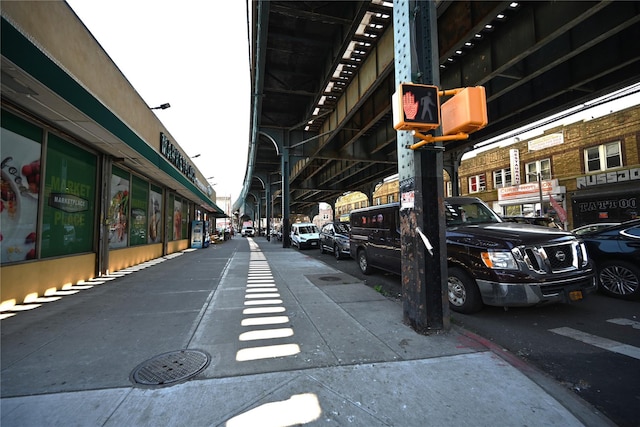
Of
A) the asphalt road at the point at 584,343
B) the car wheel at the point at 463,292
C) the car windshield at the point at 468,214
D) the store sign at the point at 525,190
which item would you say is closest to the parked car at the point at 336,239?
the car windshield at the point at 468,214

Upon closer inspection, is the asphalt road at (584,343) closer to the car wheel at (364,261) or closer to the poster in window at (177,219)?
the car wheel at (364,261)

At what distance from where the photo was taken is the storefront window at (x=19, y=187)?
18.8 feet

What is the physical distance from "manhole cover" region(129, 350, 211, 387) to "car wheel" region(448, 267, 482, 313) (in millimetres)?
4155

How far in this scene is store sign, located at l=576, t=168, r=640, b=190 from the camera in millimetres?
16303

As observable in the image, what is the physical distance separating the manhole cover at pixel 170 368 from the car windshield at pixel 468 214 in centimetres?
517

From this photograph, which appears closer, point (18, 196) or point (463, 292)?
point (463, 292)

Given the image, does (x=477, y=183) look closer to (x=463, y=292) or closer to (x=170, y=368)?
(x=463, y=292)

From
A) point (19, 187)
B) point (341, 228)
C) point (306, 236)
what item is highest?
point (19, 187)

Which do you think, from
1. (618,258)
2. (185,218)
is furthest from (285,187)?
(618,258)

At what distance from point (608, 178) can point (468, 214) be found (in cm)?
1747

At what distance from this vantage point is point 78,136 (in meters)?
7.50

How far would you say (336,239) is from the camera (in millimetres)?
14211

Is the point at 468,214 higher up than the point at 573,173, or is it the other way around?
the point at 573,173

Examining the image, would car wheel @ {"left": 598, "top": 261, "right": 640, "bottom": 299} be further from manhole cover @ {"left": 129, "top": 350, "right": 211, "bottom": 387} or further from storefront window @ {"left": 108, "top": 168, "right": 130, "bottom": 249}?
storefront window @ {"left": 108, "top": 168, "right": 130, "bottom": 249}
